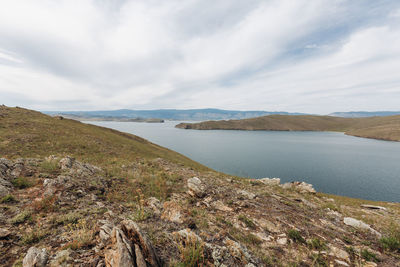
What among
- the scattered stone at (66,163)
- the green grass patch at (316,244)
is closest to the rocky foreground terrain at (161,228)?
the green grass patch at (316,244)

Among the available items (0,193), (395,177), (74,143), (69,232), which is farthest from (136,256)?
(395,177)

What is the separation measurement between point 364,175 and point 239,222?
6049 cm

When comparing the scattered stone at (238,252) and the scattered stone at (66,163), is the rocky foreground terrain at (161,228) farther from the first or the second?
the scattered stone at (66,163)

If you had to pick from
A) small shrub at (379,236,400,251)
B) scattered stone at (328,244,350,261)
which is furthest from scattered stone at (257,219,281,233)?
small shrub at (379,236,400,251)

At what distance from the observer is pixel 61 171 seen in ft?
40.2

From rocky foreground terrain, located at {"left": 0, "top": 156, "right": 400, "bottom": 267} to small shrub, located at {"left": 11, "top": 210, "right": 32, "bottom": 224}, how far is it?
36mm

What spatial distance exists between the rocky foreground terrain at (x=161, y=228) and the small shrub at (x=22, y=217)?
0.04 meters

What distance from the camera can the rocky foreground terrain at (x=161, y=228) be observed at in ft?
16.2

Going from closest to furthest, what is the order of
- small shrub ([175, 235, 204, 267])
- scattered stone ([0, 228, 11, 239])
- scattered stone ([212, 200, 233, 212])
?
small shrub ([175, 235, 204, 267]) < scattered stone ([0, 228, 11, 239]) < scattered stone ([212, 200, 233, 212])

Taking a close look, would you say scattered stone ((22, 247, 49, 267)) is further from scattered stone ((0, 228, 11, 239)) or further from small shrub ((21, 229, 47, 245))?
scattered stone ((0, 228, 11, 239))

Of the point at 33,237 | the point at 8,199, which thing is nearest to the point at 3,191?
the point at 8,199

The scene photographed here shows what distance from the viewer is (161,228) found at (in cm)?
660

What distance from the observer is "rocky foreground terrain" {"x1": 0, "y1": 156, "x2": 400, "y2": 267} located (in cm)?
492

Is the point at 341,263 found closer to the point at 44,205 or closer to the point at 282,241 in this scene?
the point at 282,241
